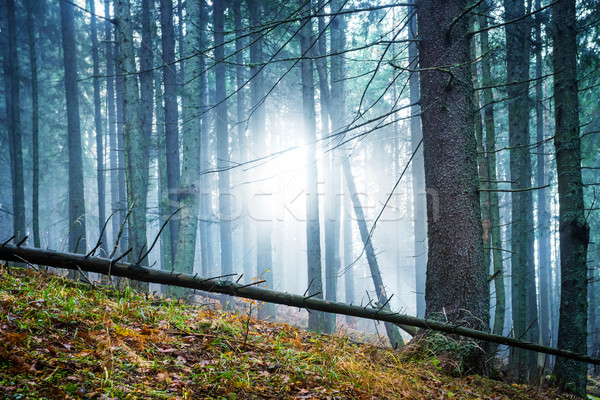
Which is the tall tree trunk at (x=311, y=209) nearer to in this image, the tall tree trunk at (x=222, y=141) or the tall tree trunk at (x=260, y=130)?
the tall tree trunk at (x=260, y=130)

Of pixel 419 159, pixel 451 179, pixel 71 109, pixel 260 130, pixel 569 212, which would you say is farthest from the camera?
pixel 419 159

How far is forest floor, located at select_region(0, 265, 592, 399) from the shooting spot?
7.27ft

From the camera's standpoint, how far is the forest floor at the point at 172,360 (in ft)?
7.27

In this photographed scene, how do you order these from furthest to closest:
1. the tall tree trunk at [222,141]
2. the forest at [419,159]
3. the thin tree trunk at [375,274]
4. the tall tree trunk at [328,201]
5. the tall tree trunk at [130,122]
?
1. the tall tree trunk at [222,141]
2. the tall tree trunk at [328,201]
3. the thin tree trunk at [375,274]
4. the tall tree trunk at [130,122]
5. the forest at [419,159]

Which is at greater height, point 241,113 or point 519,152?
point 241,113

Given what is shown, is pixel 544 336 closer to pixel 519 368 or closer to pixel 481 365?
pixel 519 368

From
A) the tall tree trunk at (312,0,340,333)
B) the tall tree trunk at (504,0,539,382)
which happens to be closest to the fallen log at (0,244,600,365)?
the tall tree trunk at (504,0,539,382)

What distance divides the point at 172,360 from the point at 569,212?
5999 mm

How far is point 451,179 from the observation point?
4.28m

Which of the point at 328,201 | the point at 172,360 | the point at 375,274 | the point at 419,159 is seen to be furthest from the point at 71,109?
the point at 419,159

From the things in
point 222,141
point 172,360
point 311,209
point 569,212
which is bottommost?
point 172,360

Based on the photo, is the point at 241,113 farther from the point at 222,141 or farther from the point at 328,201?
the point at 328,201

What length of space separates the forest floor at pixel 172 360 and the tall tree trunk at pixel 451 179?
30.1 inches

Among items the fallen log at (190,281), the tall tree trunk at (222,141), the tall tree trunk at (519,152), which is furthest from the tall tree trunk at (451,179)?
the tall tree trunk at (222,141)
